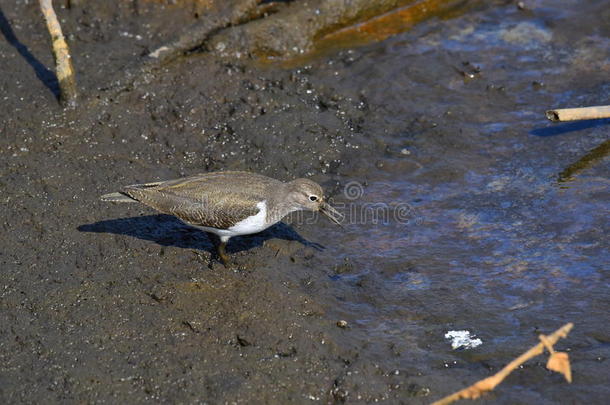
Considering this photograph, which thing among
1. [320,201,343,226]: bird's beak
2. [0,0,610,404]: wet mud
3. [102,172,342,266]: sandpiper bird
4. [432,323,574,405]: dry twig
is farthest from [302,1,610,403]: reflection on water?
[432,323,574,405]: dry twig

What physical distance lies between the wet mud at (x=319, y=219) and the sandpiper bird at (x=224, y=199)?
0.45m

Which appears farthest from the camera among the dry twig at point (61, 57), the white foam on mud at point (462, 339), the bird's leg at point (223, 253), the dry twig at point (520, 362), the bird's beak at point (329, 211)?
the dry twig at point (61, 57)

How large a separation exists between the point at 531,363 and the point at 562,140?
408 centimetres

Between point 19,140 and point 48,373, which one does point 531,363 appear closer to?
point 48,373

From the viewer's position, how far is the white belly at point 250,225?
7657 mm

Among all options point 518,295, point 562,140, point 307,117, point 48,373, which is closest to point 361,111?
point 307,117

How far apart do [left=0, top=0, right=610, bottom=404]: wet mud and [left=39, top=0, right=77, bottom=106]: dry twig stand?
24cm

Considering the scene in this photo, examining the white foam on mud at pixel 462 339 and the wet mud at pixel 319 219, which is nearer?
the wet mud at pixel 319 219

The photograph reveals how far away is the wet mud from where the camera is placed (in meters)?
6.48

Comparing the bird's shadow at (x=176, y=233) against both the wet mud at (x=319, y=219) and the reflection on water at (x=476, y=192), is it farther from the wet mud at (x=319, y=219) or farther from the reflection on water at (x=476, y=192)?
the reflection on water at (x=476, y=192)

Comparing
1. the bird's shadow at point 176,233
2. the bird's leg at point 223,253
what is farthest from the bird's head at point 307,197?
the bird's leg at point 223,253

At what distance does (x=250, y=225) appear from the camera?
768 cm

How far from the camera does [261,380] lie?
6.30m

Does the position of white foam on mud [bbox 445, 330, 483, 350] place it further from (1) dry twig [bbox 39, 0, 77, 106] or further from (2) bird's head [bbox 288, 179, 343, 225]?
(1) dry twig [bbox 39, 0, 77, 106]
